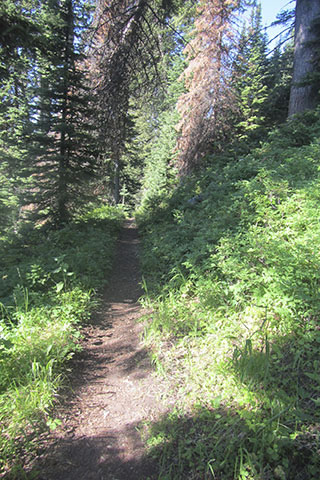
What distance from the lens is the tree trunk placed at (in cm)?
839

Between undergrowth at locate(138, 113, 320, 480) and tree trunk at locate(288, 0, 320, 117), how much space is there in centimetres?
531

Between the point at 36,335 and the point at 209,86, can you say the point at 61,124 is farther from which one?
the point at 36,335

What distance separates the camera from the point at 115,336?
394cm

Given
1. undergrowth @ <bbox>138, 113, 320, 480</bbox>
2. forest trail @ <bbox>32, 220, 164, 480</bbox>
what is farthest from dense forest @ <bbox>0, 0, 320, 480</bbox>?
forest trail @ <bbox>32, 220, 164, 480</bbox>

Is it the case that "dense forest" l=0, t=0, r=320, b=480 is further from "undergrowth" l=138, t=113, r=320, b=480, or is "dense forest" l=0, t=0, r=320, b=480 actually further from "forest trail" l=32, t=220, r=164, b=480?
"forest trail" l=32, t=220, r=164, b=480

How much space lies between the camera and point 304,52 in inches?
339

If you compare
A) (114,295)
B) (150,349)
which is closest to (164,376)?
(150,349)

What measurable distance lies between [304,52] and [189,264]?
9254 mm

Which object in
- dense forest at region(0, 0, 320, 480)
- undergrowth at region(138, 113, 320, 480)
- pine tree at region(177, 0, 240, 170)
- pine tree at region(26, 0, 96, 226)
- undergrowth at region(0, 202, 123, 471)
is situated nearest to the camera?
undergrowth at region(138, 113, 320, 480)

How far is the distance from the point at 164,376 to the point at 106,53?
5866 mm

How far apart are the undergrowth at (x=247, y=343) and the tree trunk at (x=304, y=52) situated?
209 inches

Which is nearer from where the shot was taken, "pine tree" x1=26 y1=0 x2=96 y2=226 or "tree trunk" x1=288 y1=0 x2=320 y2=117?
"tree trunk" x1=288 y1=0 x2=320 y2=117

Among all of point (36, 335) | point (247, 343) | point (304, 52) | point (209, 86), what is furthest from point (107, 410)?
point (304, 52)

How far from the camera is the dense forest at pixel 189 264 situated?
79.6 inches
